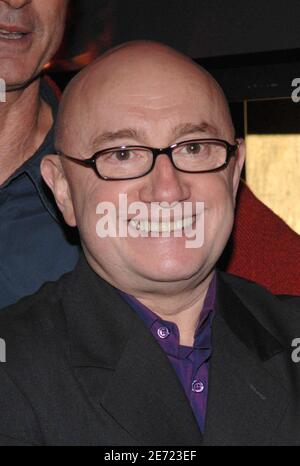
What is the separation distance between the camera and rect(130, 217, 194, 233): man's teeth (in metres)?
1.54

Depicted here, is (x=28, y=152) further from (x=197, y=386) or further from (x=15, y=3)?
(x=197, y=386)

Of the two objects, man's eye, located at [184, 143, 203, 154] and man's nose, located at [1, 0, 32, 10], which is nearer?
man's eye, located at [184, 143, 203, 154]

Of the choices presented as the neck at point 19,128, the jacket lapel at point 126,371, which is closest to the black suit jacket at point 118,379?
the jacket lapel at point 126,371

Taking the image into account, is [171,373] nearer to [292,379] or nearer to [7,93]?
[292,379]

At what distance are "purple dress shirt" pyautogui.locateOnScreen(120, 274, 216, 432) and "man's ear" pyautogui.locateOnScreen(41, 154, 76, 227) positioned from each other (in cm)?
17

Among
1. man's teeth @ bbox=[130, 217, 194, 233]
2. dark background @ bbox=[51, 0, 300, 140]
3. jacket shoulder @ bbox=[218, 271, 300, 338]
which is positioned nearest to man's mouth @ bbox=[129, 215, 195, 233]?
man's teeth @ bbox=[130, 217, 194, 233]

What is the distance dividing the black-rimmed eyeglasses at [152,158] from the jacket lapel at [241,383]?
255mm

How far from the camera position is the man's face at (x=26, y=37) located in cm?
206

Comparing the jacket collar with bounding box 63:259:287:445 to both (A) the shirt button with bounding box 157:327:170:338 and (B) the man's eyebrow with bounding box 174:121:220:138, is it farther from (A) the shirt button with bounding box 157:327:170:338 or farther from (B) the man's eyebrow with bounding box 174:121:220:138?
(B) the man's eyebrow with bounding box 174:121:220:138

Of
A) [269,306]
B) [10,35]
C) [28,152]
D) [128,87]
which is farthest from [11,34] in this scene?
[269,306]

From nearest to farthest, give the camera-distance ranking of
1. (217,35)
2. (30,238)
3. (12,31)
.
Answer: (30,238)
(12,31)
(217,35)

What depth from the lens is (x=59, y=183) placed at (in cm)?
168

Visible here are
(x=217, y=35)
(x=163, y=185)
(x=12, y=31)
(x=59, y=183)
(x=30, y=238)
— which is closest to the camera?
(x=163, y=185)

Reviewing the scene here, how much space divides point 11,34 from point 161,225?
0.76m
